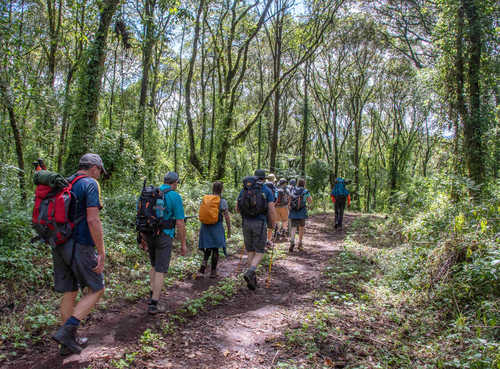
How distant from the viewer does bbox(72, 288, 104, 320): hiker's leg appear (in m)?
3.50

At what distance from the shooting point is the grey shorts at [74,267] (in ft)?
11.6

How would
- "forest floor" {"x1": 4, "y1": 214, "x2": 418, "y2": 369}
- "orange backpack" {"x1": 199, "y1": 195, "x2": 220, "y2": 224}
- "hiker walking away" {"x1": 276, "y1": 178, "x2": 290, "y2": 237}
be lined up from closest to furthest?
1. "forest floor" {"x1": 4, "y1": 214, "x2": 418, "y2": 369}
2. "orange backpack" {"x1": 199, "y1": 195, "x2": 220, "y2": 224}
3. "hiker walking away" {"x1": 276, "y1": 178, "x2": 290, "y2": 237}

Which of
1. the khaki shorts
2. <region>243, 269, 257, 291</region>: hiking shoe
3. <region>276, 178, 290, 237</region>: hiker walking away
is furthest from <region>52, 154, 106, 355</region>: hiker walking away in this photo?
the khaki shorts

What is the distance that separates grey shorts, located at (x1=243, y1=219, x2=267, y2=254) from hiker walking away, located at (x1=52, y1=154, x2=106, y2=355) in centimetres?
314

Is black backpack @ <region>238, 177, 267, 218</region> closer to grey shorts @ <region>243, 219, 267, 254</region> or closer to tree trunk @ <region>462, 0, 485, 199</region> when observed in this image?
grey shorts @ <region>243, 219, 267, 254</region>

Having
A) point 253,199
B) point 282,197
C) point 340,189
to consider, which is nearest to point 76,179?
point 253,199

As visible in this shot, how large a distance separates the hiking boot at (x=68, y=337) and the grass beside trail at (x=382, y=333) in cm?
223

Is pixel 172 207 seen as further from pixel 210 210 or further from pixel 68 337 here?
pixel 68 337

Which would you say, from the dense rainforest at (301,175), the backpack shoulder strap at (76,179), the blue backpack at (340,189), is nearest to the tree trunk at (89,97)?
the dense rainforest at (301,175)

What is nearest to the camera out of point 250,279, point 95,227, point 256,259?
point 95,227

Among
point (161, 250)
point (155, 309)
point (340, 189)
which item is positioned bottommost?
point (155, 309)

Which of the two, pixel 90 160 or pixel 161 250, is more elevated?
pixel 90 160

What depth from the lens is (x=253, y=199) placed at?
6141mm

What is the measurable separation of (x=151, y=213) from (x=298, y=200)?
559 centimetres
